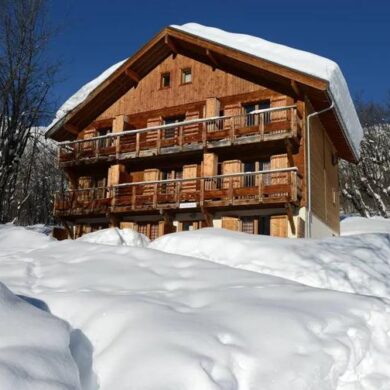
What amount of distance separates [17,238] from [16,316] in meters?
5.94

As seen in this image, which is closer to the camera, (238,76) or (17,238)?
(17,238)

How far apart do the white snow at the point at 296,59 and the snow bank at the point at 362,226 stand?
5598 mm

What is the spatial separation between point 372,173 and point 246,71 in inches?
889

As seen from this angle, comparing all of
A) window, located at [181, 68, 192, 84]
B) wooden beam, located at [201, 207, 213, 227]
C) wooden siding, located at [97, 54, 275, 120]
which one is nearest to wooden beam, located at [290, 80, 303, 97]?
wooden siding, located at [97, 54, 275, 120]

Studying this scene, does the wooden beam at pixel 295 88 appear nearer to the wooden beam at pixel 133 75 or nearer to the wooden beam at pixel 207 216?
the wooden beam at pixel 207 216

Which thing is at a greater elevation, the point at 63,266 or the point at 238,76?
the point at 238,76

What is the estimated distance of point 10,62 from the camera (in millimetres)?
18688

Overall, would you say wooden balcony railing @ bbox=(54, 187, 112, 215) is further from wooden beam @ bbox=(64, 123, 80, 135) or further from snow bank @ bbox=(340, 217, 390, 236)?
snow bank @ bbox=(340, 217, 390, 236)

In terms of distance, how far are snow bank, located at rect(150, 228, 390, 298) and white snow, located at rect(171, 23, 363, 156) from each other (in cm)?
869

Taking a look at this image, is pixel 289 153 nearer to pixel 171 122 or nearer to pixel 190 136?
pixel 190 136

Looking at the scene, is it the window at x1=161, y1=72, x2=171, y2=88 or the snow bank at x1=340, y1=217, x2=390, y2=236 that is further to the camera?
the snow bank at x1=340, y1=217, x2=390, y2=236

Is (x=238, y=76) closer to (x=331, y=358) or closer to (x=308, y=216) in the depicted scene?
(x=308, y=216)

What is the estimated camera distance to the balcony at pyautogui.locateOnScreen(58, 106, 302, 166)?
17556 mm

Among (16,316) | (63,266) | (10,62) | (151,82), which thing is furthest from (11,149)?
(16,316)
